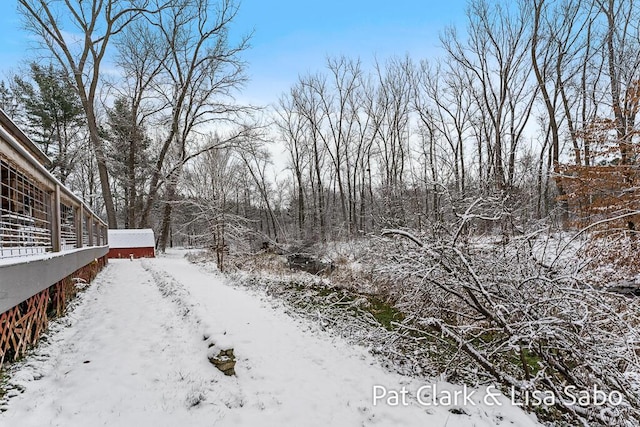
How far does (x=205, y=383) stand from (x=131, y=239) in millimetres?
17126

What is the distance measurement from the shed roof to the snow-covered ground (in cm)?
1397

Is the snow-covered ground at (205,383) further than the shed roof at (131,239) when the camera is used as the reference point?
No

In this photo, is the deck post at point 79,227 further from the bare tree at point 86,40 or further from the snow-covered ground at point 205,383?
the bare tree at point 86,40

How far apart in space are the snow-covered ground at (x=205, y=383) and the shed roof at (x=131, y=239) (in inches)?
550

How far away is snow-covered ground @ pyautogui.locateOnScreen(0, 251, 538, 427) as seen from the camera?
271 cm

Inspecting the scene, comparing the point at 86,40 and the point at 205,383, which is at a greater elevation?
the point at 86,40

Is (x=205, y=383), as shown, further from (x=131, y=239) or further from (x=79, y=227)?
(x=131, y=239)

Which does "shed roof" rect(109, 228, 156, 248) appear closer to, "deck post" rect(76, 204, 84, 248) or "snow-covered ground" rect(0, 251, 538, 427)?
"deck post" rect(76, 204, 84, 248)

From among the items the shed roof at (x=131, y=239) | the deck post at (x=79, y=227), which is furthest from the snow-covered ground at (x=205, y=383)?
the shed roof at (x=131, y=239)

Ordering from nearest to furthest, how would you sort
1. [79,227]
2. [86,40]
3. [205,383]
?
1. [205,383]
2. [79,227]
3. [86,40]

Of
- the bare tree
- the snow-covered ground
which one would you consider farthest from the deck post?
the bare tree

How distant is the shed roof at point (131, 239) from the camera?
1778cm

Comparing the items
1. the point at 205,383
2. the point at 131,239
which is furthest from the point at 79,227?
the point at 131,239

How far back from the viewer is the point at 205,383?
324 cm
